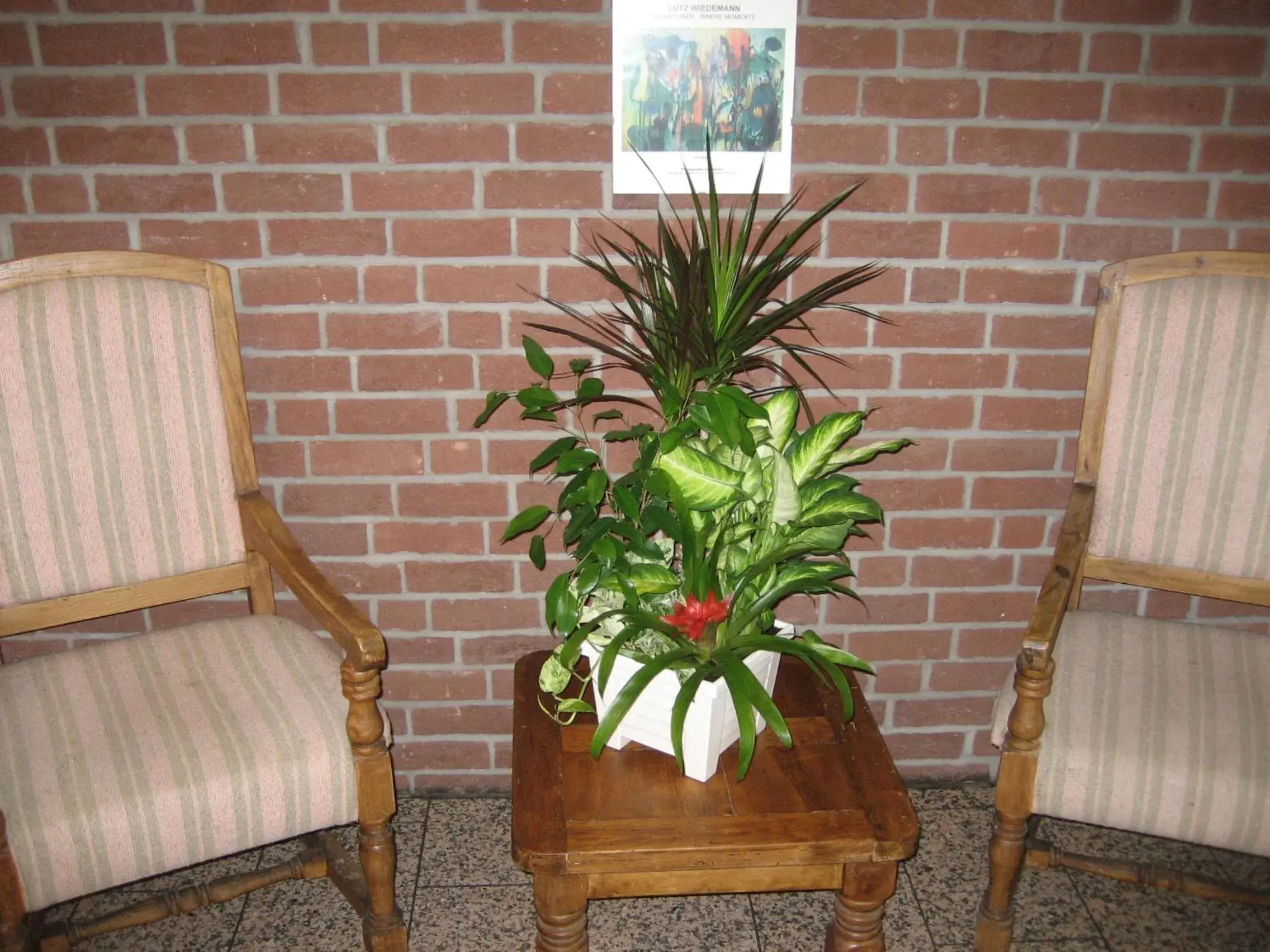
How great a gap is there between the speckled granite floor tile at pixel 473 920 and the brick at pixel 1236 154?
1.95m

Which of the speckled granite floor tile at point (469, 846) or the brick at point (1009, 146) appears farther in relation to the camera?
the speckled granite floor tile at point (469, 846)

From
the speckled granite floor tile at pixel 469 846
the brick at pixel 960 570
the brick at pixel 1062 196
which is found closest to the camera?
the brick at pixel 1062 196

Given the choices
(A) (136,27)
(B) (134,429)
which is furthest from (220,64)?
(B) (134,429)

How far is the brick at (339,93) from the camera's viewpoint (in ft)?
6.23

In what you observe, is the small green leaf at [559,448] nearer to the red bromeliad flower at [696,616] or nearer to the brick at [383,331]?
the red bromeliad flower at [696,616]

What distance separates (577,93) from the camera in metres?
1.93

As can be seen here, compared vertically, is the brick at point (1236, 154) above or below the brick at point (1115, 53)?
below

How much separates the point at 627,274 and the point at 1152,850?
5.51 feet

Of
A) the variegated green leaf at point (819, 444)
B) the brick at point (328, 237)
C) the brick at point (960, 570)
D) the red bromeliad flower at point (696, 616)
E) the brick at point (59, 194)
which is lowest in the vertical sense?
the brick at point (960, 570)

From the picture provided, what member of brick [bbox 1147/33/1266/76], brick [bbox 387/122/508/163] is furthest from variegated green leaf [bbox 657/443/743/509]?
brick [bbox 1147/33/1266/76]

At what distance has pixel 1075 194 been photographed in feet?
6.66

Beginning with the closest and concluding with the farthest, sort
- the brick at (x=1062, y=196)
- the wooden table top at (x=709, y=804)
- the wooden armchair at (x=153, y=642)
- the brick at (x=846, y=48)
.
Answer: the wooden table top at (x=709, y=804) → the wooden armchair at (x=153, y=642) → the brick at (x=846, y=48) → the brick at (x=1062, y=196)

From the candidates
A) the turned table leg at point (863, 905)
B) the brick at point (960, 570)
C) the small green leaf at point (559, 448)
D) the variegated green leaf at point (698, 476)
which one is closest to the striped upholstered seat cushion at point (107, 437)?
the small green leaf at point (559, 448)

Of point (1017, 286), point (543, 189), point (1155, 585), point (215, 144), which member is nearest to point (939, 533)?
point (1155, 585)
